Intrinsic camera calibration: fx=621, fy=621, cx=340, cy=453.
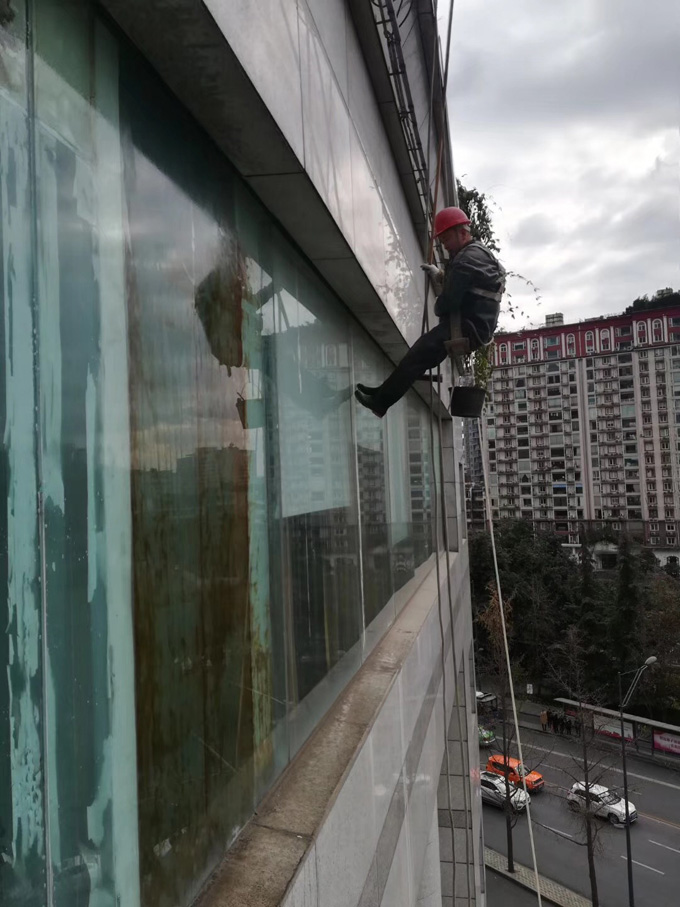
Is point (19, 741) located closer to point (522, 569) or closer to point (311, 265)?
point (311, 265)

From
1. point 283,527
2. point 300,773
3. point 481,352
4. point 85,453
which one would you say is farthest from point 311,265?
point 481,352

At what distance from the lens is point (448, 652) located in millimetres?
7641

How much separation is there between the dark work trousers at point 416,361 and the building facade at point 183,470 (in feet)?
1.29

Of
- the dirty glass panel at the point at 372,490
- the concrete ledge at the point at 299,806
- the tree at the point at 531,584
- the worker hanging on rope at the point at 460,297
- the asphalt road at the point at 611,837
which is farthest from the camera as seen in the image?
the tree at the point at 531,584

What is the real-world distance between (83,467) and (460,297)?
286 centimetres

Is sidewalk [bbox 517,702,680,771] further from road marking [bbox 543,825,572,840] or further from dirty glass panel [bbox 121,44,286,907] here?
dirty glass panel [bbox 121,44,286,907]

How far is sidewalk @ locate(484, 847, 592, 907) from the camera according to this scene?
2114 centimetres

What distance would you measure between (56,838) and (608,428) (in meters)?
79.6

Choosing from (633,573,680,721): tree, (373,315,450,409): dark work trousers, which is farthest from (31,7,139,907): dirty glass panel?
(633,573,680,721): tree

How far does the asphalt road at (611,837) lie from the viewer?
22.8 m

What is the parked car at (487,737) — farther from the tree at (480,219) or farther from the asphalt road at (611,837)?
the tree at (480,219)

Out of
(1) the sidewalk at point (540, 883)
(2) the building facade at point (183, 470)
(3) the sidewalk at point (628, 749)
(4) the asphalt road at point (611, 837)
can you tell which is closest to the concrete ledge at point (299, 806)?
(2) the building facade at point (183, 470)

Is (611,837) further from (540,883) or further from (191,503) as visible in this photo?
(191,503)

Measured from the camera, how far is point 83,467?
156 centimetres
